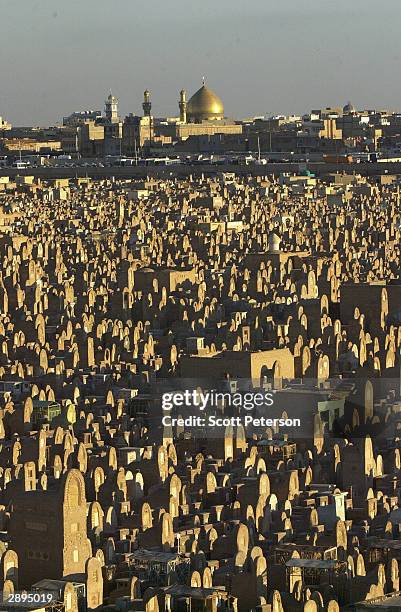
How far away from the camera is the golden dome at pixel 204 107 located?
531 ft

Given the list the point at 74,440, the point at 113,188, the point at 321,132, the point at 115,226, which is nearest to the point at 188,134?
the point at 321,132

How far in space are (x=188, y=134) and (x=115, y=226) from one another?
7169 centimetres

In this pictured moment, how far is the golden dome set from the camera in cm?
16200

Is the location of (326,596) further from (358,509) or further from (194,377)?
(194,377)

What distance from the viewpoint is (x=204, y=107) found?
16312cm

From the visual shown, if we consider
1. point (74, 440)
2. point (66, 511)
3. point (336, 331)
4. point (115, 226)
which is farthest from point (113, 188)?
point (66, 511)

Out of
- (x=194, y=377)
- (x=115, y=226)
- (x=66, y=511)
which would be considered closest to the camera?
(x=66, y=511)

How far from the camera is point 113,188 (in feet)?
386

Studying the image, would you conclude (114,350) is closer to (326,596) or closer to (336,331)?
(336,331)

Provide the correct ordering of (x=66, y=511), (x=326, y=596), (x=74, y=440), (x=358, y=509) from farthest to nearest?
(x=74, y=440), (x=358, y=509), (x=66, y=511), (x=326, y=596)

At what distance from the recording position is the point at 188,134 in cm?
15800

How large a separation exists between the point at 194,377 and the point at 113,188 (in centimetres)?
7840

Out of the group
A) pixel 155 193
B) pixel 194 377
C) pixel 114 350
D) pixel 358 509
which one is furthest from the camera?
pixel 155 193

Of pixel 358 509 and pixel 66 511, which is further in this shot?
pixel 358 509
